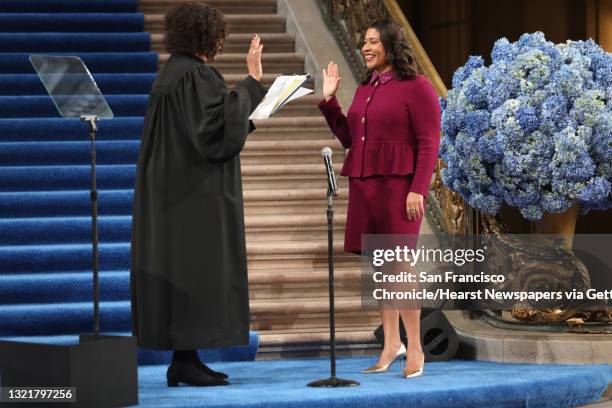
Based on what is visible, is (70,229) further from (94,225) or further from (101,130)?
(94,225)

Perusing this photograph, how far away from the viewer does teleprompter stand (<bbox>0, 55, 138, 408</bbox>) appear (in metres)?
4.51

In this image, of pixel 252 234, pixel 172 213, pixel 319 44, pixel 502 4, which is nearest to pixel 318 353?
pixel 252 234

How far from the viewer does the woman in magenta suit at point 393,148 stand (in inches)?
210

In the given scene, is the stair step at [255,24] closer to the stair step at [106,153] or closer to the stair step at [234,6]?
the stair step at [234,6]

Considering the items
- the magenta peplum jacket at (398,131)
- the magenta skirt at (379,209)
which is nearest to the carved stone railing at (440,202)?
the magenta skirt at (379,209)

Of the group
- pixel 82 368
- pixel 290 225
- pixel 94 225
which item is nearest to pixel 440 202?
pixel 290 225

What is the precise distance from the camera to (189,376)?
5.14 m

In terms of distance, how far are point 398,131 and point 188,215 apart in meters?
1.04

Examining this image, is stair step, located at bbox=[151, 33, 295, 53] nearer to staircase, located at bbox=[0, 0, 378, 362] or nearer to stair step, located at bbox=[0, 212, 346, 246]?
staircase, located at bbox=[0, 0, 378, 362]

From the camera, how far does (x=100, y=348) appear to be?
459 centimetres

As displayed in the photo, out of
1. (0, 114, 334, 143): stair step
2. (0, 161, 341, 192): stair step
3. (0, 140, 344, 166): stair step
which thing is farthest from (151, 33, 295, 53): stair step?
(0, 161, 341, 192): stair step

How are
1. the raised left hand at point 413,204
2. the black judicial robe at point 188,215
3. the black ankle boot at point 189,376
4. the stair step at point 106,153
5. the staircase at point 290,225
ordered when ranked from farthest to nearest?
the stair step at point 106,153 → the staircase at point 290,225 → the raised left hand at point 413,204 → the black ankle boot at point 189,376 → the black judicial robe at point 188,215

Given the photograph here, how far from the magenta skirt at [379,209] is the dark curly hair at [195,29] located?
3.03 feet

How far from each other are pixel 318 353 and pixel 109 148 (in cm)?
239
